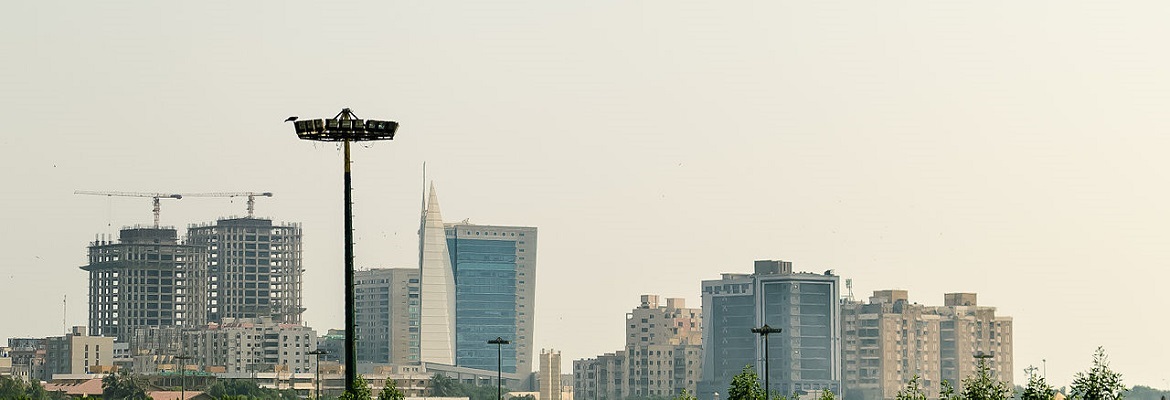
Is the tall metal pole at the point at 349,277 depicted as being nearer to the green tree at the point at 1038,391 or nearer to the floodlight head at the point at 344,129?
the floodlight head at the point at 344,129

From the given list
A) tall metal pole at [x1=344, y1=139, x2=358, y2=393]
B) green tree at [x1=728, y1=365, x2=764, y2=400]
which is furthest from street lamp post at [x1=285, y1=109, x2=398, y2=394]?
green tree at [x1=728, y1=365, x2=764, y2=400]

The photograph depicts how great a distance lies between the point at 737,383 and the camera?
8725 cm

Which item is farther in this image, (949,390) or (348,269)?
(348,269)

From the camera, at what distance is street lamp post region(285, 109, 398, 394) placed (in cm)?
8025

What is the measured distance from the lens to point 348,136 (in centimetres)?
8106

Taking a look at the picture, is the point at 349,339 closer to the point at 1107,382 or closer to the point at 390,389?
the point at 390,389

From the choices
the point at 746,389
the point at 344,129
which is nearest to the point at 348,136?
the point at 344,129

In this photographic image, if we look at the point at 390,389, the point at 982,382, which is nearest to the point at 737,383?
the point at 390,389

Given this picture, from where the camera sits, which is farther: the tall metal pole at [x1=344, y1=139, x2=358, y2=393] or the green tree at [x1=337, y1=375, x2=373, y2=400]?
the tall metal pole at [x1=344, y1=139, x2=358, y2=393]

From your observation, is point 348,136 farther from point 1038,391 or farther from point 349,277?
point 1038,391

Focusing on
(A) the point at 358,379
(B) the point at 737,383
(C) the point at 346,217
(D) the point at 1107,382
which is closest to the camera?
(D) the point at 1107,382

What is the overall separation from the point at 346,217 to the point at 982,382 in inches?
1007

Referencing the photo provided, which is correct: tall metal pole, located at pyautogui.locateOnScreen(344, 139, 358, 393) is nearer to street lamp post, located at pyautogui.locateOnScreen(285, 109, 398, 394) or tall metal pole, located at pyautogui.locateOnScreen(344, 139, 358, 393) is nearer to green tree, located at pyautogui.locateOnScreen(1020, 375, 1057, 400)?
street lamp post, located at pyautogui.locateOnScreen(285, 109, 398, 394)

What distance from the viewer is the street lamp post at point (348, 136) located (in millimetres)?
80250
